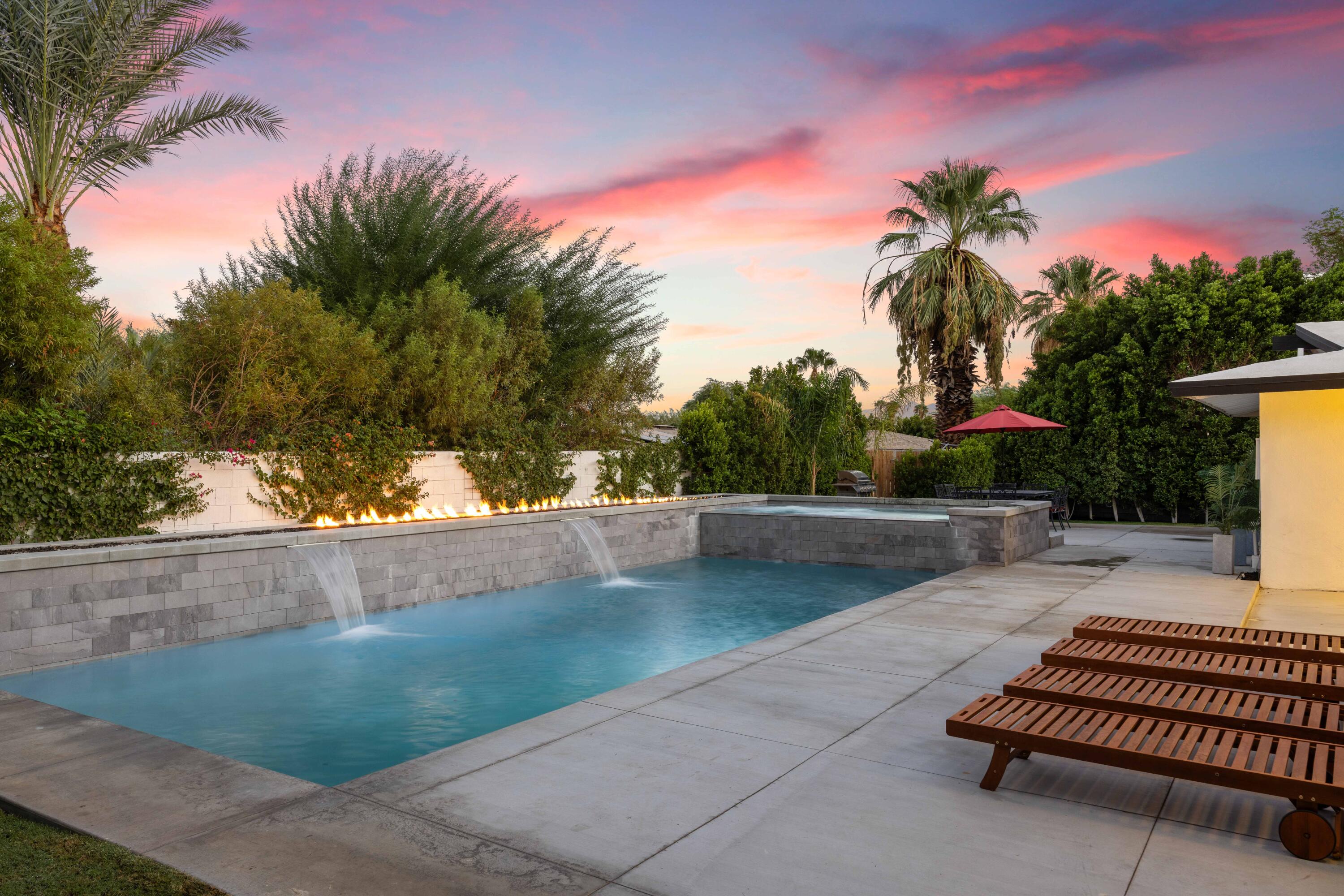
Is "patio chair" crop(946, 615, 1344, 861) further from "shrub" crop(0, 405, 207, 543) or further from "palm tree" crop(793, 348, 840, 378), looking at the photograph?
"palm tree" crop(793, 348, 840, 378)

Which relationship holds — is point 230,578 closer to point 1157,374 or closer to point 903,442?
point 1157,374

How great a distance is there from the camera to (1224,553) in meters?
9.73

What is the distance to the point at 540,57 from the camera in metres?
13.7

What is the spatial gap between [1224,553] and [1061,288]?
29204mm

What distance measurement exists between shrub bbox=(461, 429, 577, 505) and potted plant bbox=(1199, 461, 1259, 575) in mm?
9889

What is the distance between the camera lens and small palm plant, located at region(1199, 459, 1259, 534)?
983cm

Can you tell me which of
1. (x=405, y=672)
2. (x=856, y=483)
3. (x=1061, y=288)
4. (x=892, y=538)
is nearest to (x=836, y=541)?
(x=892, y=538)

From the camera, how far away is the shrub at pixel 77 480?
7.41 metres

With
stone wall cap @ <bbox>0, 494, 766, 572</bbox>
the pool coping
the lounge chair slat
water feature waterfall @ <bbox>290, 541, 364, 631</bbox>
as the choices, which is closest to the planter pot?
the lounge chair slat

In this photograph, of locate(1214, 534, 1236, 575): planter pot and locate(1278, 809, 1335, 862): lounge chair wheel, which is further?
locate(1214, 534, 1236, 575): planter pot

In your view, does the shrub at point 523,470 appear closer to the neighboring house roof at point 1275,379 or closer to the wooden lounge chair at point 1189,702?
the neighboring house roof at point 1275,379

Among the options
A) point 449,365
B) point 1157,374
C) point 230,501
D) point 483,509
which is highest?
point 1157,374

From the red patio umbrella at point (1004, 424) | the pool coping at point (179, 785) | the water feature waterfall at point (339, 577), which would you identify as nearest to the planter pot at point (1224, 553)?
the red patio umbrella at point (1004, 424)

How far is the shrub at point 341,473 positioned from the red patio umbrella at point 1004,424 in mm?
10642
